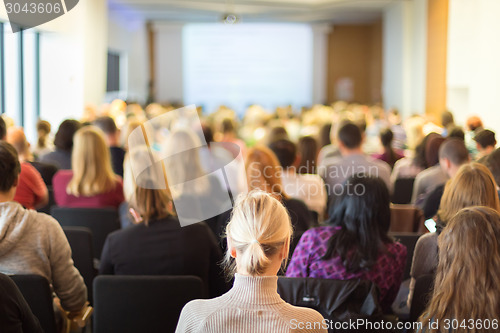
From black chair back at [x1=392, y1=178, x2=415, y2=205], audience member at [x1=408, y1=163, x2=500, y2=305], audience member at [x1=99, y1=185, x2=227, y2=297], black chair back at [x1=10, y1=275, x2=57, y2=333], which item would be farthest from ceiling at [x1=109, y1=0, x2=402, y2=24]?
black chair back at [x1=10, y1=275, x2=57, y2=333]

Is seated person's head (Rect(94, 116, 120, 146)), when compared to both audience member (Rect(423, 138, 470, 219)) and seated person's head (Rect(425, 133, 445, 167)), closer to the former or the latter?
seated person's head (Rect(425, 133, 445, 167))

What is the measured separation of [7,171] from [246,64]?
18489mm

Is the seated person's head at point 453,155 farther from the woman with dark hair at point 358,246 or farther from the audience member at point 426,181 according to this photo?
the woman with dark hair at point 358,246

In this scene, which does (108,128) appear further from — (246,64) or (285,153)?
(246,64)

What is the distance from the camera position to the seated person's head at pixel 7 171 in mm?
2590

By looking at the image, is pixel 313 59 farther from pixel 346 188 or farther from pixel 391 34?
pixel 346 188

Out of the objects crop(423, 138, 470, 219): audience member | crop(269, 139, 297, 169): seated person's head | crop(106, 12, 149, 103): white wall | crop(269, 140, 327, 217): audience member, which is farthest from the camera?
crop(106, 12, 149, 103): white wall

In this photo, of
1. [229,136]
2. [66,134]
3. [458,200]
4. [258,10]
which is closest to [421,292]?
[458,200]

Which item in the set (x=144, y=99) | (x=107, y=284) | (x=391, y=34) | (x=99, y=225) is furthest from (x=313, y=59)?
(x=107, y=284)

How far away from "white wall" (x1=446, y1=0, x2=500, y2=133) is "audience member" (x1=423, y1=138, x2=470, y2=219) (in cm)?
348

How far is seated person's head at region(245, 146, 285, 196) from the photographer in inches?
152

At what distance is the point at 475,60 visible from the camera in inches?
372

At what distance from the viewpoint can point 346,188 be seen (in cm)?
278

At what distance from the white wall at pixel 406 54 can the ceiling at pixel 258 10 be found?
55cm
